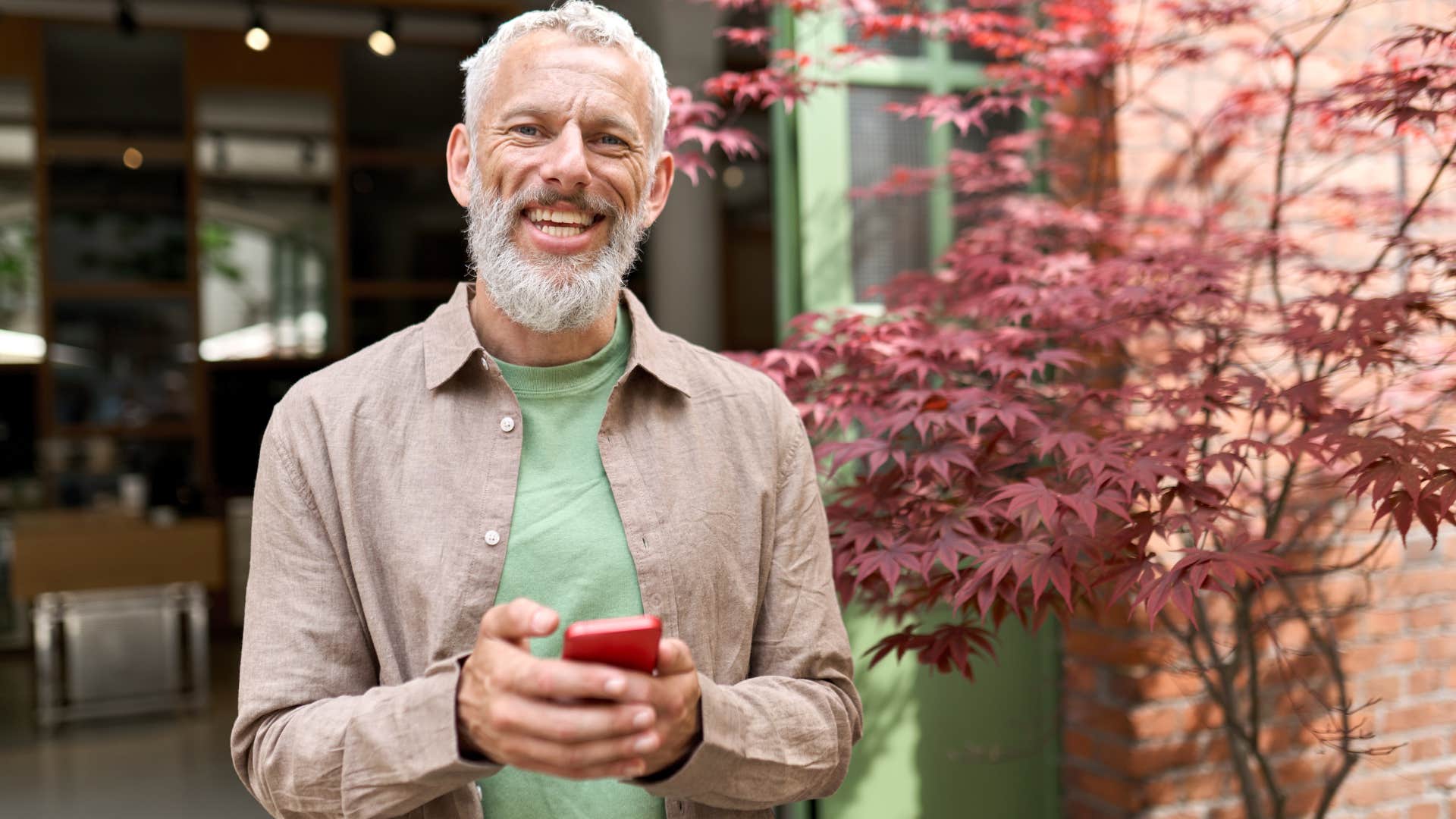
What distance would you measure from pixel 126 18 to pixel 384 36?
1.38 metres

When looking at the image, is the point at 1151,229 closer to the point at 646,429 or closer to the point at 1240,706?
the point at 1240,706

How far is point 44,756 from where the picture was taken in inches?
188

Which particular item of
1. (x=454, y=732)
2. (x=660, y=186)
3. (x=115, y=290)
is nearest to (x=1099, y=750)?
(x=660, y=186)

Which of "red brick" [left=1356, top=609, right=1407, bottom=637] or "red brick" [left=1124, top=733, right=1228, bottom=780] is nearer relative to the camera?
"red brick" [left=1124, top=733, right=1228, bottom=780]

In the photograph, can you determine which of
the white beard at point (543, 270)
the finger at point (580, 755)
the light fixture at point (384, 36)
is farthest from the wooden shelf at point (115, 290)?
the finger at point (580, 755)

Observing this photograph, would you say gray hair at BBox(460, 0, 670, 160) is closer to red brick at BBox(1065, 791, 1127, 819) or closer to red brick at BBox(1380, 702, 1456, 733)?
red brick at BBox(1065, 791, 1127, 819)

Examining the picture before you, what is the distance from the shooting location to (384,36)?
7.22 metres

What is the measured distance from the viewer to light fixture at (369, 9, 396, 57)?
6.81 metres

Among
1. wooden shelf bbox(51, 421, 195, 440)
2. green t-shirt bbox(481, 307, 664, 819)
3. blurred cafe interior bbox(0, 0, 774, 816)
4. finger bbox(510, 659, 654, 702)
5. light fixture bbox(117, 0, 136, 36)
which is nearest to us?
finger bbox(510, 659, 654, 702)

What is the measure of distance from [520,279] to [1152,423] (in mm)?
1721

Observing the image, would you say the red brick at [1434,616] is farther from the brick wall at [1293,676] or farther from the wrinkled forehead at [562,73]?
the wrinkled forehead at [562,73]

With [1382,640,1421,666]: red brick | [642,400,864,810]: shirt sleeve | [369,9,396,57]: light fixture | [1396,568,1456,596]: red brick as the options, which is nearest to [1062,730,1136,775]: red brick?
[1382,640,1421,666]: red brick

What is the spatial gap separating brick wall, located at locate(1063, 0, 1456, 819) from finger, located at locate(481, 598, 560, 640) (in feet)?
6.55

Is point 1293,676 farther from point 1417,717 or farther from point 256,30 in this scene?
point 256,30
